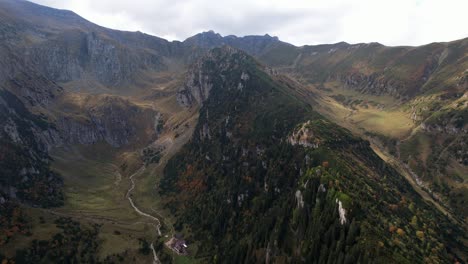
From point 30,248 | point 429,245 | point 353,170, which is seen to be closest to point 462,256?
point 429,245

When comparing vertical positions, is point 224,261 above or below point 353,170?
below

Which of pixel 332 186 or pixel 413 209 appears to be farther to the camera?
pixel 413 209

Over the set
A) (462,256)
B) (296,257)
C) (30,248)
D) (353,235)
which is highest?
(353,235)

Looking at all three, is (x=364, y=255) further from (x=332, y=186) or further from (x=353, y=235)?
(x=332, y=186)

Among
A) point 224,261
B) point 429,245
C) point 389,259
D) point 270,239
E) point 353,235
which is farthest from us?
point 224,261

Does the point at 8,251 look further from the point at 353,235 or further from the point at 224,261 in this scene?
the point at 353,235

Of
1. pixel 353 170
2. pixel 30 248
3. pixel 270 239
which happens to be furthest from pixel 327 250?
pixel 30 248

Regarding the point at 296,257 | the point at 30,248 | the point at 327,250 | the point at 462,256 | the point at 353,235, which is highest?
the point at 353,235

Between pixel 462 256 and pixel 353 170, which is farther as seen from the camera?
pixel 353 170

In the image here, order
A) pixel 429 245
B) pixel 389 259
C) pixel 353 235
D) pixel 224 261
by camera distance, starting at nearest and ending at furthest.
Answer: pixel 389 259, pixel 353 235, pixel 429 245, pixel 224 261
